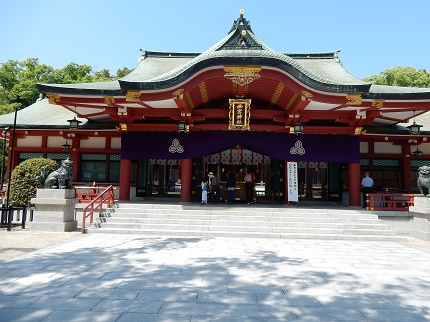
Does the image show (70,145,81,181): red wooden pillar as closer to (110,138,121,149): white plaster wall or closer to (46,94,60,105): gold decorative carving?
(110,138,121,149): white plaster wall

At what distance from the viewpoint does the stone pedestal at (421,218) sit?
9828 mm

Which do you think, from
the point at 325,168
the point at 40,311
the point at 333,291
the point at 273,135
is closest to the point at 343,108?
the point at 273,135

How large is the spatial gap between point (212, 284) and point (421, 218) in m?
8.86

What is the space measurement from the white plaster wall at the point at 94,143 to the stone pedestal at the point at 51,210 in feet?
19.5

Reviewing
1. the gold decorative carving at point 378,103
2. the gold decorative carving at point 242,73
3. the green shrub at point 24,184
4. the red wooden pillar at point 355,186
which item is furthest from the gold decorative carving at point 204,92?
the green shrub at point 24,184

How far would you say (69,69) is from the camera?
3847 centimetres

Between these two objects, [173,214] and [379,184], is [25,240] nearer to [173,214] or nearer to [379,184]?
[173,214]

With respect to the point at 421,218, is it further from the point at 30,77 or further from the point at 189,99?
the point at 30,77

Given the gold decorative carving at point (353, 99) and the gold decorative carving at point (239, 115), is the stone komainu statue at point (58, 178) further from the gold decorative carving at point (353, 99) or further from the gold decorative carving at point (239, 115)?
the gold decorative carving at point (353, 99)

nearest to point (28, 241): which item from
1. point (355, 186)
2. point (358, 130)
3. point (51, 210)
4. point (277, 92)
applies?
point (51, 210)

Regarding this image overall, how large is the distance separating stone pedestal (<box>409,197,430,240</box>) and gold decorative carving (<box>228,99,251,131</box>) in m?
6.65

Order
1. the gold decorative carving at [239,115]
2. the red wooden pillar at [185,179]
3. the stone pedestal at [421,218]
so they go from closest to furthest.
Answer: the stone pedestal at [421,218] < the gold decorative carving at [239,115] < the red wooden pillar at [185,179]

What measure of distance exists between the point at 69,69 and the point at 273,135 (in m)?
35.1

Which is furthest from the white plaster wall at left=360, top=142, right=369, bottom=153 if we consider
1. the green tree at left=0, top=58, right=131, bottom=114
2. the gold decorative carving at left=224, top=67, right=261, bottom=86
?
the green tree at left=0, top=58, right=131, bottom=114
